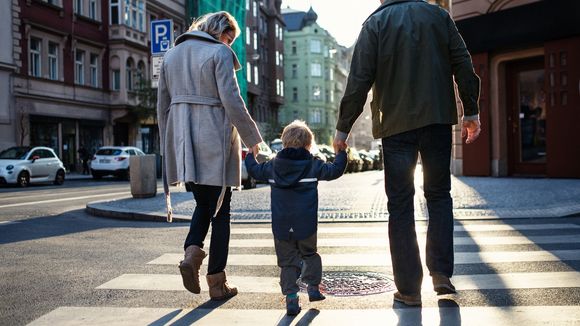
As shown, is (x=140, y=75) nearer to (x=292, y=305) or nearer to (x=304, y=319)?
(x=292, y=305)

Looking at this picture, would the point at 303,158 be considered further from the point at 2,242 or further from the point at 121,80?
the point at 121,80

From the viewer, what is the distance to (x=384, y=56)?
3.98 metres

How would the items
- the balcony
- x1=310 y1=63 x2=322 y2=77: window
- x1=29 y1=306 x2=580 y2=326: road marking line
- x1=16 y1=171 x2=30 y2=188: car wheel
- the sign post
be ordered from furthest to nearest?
1. x1=310 y1=63 x2=322 y2=77: window
2. the balcony
3. x1=16 y1=171 x2=30 y2=188: car wheel
4. the sign post
5. x1=29 y1=306 x2=580 y2=326: road marking line

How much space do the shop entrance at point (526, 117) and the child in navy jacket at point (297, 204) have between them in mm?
14753

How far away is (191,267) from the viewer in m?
4.02

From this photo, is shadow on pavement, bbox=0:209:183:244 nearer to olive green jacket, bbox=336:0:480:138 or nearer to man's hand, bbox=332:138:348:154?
man's hand, bbox=332:138:348:154

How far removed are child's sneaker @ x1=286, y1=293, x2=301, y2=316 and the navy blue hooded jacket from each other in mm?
373

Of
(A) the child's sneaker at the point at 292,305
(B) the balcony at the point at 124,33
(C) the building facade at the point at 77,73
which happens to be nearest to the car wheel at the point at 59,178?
(C) the building facade at the point at 77,73

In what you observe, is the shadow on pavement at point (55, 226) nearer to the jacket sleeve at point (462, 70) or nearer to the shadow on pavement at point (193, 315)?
the shadow on pavement at point (193, 315)

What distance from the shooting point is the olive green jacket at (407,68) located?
393 centimetres

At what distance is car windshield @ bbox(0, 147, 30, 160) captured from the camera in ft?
70.7

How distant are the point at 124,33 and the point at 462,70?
3688 centimetres

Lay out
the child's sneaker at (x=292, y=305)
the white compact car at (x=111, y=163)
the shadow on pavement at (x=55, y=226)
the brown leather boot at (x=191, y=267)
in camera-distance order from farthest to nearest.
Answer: the white compact car at (x=111, y=163)
the shadow on pavement at (x=55, y=226)
the brown leather boot at (x=191, y=267)
the child's sneaker at (x=292, y=305)

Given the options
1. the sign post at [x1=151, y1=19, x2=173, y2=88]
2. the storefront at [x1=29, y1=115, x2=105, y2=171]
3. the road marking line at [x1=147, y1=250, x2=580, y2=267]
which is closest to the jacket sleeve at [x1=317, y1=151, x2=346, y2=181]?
the road marking line at [x1=147, y1=250, x2=580, y2=267]
